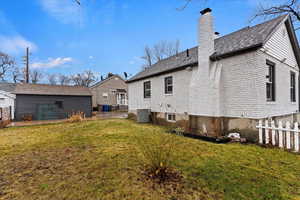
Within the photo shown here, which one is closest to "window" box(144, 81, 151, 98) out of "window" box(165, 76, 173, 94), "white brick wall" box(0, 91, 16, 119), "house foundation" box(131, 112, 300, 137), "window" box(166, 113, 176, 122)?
"window" box(165, 76, 173, 94)

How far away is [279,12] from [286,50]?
3342 millimetres

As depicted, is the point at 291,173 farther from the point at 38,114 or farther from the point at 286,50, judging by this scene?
the point at 38,114

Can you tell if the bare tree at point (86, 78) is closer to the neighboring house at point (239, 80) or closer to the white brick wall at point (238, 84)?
the neighboring house at point (239, 80)

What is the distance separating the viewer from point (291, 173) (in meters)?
2.98

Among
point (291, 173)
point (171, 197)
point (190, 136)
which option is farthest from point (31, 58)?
point (291, 173)

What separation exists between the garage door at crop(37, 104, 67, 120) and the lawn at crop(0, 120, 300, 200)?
11.4 metres

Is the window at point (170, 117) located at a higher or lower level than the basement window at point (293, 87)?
lower

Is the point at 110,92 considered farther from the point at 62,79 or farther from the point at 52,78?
the point at 52,78

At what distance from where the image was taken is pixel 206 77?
6.48 m

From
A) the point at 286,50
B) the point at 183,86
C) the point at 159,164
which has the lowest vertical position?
the point at 159,164

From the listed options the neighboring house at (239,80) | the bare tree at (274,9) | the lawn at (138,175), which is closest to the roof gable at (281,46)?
the neighboring house at (239,80)

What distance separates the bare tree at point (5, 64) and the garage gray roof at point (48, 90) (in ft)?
64.1

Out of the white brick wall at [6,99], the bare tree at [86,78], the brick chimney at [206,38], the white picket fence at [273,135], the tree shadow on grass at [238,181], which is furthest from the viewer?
the bare tree at [86,78]

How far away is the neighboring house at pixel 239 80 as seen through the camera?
5.47 metres
